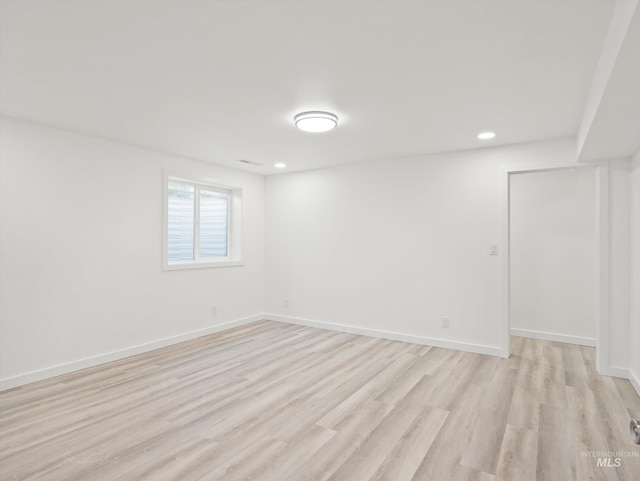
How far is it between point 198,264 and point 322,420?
302 cm

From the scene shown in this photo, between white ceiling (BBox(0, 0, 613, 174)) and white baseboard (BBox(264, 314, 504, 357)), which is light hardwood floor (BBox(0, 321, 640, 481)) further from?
white ceiling (BBox(0, 0, 613, 174))

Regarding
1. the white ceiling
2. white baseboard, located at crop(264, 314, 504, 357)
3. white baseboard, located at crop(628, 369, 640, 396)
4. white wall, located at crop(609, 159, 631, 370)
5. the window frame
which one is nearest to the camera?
the white ceiling

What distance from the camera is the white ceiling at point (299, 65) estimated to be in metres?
1.73

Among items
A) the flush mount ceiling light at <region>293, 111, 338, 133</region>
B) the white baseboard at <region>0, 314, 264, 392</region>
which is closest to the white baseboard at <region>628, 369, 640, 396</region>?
the flush mount ceiling light at <region>293, 111, 338, 133</region>

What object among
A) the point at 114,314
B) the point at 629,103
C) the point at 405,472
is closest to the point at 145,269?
the point at 114,314

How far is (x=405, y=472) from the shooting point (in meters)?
1.96

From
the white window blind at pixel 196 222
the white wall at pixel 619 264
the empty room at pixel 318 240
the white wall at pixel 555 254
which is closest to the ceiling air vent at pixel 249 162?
the empty room at pixel 318 240

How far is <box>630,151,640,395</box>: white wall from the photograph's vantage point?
3082 mm

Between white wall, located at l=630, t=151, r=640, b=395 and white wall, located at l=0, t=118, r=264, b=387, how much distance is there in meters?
4.83

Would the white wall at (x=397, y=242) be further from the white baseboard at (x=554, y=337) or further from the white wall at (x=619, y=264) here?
the white baseboard at (x=554, y=337)

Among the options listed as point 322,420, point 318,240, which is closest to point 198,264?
point 318,240

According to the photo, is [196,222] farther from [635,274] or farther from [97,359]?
[635,274]

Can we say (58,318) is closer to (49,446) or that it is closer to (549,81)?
(49,446)

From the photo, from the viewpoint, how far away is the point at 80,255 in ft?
11.9
